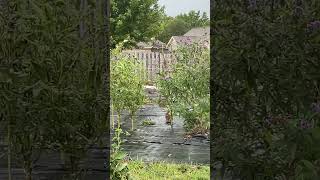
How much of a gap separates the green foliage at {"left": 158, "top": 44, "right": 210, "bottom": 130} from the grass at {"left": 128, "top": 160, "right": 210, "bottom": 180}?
425 mm

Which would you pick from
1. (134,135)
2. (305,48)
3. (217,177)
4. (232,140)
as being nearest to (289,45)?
(305,48)

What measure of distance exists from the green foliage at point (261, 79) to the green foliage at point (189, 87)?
183 centimetres

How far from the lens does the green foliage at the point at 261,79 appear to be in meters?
2.05

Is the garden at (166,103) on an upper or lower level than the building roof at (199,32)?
lower

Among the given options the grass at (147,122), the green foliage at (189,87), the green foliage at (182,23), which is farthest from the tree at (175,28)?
the grass at (147,122)

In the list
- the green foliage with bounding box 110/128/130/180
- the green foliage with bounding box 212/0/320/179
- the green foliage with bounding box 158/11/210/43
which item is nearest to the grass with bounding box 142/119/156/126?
the green foliage with bounding box 158/11/210/43

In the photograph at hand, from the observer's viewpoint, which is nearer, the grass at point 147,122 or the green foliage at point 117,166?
the green foliage at point 117,166

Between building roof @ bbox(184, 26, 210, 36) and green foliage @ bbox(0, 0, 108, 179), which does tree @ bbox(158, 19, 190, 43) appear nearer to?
building roof @ bbox(184, 26, 210, 36)

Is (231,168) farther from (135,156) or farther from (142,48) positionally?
(142,48)

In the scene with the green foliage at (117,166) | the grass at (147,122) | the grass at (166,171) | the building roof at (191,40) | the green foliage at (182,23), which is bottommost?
the grass at (166,171)

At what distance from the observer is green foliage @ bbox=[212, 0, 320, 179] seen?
205 cm

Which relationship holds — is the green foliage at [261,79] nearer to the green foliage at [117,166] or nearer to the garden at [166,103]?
the green foliage at [117,166]

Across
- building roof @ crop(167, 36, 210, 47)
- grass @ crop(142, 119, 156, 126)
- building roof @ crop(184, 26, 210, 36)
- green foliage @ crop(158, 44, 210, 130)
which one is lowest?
grass @ crop(142, 119, 156, 126)

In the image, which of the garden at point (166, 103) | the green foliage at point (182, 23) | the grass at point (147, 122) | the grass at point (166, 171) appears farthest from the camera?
the grass at point (147, 122)
